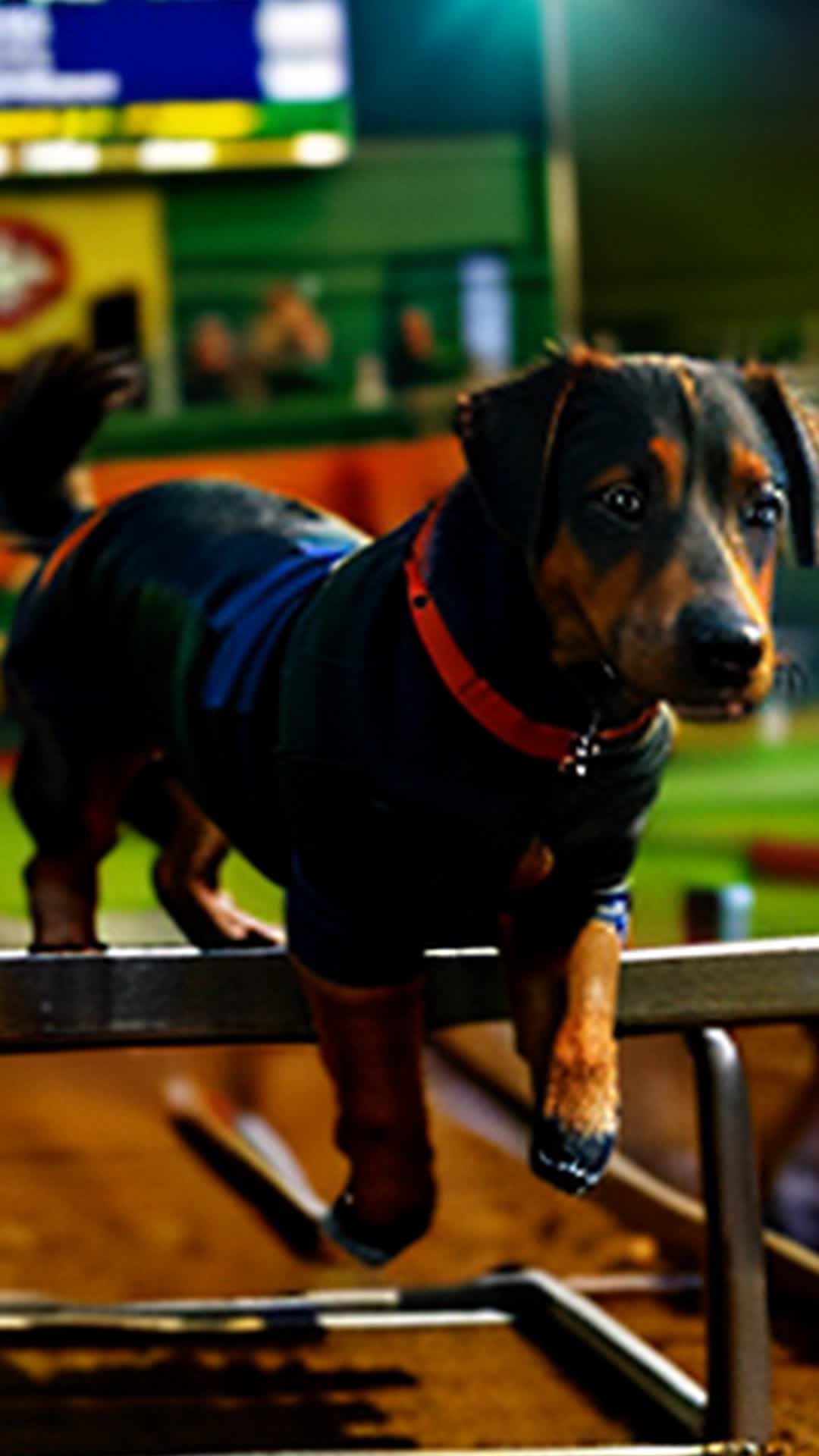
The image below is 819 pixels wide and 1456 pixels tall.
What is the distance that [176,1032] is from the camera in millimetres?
1994

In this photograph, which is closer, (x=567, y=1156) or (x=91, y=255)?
(x=567, y=1156)

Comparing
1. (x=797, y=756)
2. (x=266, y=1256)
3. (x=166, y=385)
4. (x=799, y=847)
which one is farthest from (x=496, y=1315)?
(x=166, y=385)

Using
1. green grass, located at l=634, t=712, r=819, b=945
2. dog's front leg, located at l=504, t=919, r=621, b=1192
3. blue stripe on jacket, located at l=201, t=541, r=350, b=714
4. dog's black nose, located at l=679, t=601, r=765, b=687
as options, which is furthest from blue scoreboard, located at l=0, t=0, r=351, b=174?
dog's black nose, located at l=679, t=601, r=765, b=687

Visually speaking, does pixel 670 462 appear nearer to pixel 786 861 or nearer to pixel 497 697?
pixel 497 697

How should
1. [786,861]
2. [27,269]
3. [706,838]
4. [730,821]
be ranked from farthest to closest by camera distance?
[27,269]
[730,821]
[706,838]
[786,861]

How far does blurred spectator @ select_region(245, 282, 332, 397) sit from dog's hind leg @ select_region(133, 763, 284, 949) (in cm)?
1006

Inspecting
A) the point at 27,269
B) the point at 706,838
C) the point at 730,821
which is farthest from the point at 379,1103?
the point at 27,269

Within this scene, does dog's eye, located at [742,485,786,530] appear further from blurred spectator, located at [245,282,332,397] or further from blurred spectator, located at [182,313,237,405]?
blurred spectator, located at [245,282,332,397]

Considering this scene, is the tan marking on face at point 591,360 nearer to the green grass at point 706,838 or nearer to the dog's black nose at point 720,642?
the dog's black nose at point 720,642

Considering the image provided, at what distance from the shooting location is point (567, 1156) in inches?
69.8

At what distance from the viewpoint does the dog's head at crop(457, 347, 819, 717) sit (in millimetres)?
1590

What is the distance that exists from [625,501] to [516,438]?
106 millimetres

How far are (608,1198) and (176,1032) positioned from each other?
5.42 ft

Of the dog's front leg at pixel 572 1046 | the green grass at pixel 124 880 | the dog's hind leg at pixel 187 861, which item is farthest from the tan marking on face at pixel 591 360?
the green grass at pixel 124 880
